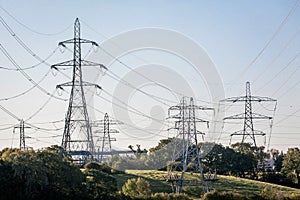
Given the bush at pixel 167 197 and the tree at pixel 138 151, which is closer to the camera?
the bush at pixel 167 197

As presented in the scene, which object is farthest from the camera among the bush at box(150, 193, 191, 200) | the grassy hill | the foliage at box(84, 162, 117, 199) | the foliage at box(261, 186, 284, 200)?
the grassy hill

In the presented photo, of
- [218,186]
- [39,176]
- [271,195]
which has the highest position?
[39,176]

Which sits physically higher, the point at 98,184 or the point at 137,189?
the point at 98,184

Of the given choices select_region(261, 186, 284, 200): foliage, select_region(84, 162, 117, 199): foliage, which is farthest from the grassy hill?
select_region(84, 162, 117, 199): foliage

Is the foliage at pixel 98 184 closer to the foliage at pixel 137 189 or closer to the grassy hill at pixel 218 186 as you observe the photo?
the foliage at pixel 137 189

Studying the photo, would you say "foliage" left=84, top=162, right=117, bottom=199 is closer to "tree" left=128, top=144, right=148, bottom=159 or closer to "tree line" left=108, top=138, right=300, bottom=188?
"tree line" left=108, top=138, right=300, bottom=188

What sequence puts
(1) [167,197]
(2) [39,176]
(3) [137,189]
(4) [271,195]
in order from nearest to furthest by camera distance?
(2) [39,176] < (1) [167,197] < (4) [271,195] < (3) [137,189]

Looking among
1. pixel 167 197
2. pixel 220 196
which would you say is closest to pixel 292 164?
pixel 220 196

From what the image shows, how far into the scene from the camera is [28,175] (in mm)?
38906

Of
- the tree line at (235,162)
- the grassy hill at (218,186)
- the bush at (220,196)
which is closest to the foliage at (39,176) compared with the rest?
the bush at (220,196)

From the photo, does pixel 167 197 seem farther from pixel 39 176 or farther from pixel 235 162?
pixel 235 162

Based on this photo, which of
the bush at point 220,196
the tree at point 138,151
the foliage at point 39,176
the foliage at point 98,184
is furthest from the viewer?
the tree at point 138,151

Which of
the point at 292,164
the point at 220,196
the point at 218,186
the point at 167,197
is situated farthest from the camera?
A: the point at 292,164

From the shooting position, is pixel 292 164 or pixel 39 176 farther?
pixel 292 164
